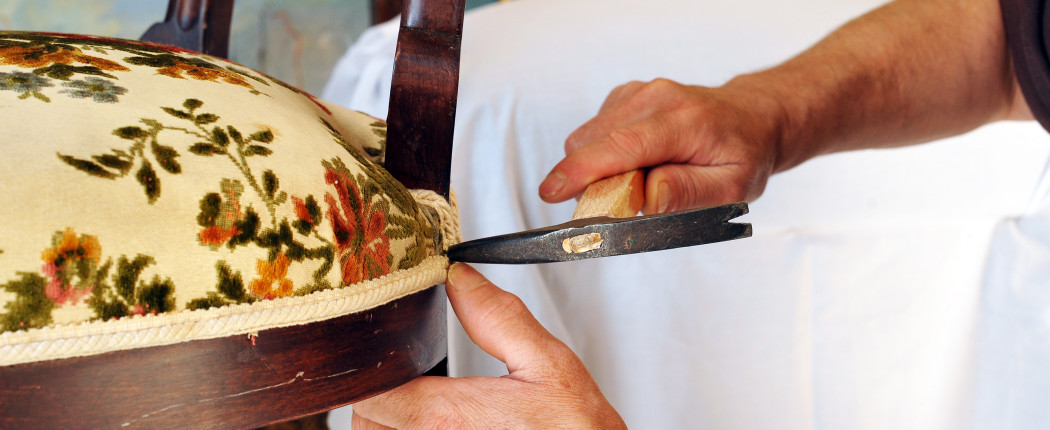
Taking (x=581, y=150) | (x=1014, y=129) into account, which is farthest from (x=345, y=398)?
(x=1014, y=129)

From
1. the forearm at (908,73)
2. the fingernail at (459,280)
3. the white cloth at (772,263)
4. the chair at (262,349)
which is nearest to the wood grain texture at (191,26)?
the white cloth at (772,263)

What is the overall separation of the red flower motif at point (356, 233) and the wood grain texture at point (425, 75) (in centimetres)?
9

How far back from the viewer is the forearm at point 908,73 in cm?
98

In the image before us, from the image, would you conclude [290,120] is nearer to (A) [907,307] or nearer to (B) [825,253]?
(B) [825,253]

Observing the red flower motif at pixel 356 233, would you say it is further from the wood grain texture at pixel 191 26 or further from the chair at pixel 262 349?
the wood grain texture at pixel 191 26

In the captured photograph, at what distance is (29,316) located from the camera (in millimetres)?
320

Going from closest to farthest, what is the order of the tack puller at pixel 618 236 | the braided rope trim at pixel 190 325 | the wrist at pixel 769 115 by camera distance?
the braided rope trim at pixel 190 325 < the tack puller at pixel 618 236 < the wrist at pixel 769 115

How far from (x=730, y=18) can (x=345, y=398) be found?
2.95 feet

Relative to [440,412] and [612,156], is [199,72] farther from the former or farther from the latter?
[612,156]

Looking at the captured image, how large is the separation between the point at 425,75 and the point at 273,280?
193 mm

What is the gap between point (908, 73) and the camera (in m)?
1.02

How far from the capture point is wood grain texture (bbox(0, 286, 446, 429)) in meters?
0.33

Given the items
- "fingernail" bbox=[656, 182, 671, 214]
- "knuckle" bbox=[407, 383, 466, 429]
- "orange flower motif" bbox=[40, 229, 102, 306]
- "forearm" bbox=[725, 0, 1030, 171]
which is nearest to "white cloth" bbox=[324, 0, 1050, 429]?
"forearm" bbox=[725, 0, 1030, 171]

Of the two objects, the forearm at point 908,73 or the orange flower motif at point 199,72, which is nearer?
the orange flower motif at point 199,72
